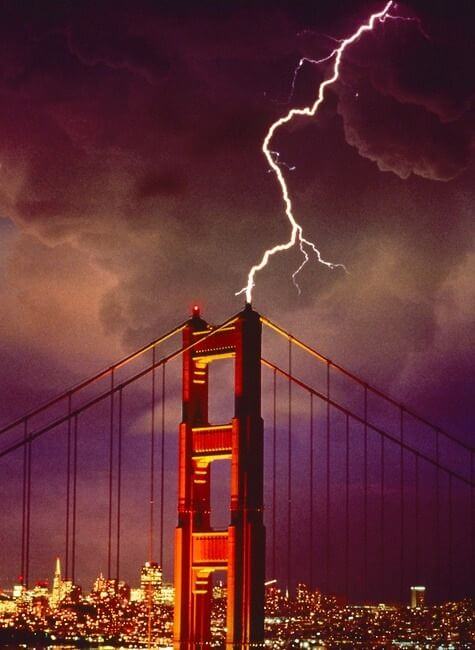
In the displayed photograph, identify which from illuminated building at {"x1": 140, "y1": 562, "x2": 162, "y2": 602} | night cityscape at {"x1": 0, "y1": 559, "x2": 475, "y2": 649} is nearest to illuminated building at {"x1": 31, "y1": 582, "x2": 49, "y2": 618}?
night cityscape at {"x1": 0, "y1": 559, "x2": 475, "y2": 649}

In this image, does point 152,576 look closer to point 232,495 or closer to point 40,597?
point 232,495

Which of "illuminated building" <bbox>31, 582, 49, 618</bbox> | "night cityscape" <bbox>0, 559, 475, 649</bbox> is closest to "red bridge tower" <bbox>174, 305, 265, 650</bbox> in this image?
"night cityscape" <bbox>0, 559, 475, 649</bbox>

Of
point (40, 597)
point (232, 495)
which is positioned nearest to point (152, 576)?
point (232, 495)

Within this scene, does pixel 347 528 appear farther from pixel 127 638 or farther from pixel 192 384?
pixel 127 638

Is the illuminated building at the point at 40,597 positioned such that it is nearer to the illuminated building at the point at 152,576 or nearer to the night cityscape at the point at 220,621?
the night cityscape at the point at 220,621

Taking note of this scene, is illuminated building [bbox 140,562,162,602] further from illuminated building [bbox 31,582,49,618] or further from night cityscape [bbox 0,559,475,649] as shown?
illuminated building [bbox 31,582,49,618]

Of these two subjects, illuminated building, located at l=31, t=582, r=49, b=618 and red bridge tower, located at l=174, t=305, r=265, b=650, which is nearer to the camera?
red bridge tower, located at l=174, t=305, r=265, b=650

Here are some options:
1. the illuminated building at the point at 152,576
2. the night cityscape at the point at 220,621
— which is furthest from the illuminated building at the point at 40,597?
the illuminated building at the point at 152,576

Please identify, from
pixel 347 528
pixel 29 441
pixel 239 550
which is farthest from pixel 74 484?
pixel 347 528
